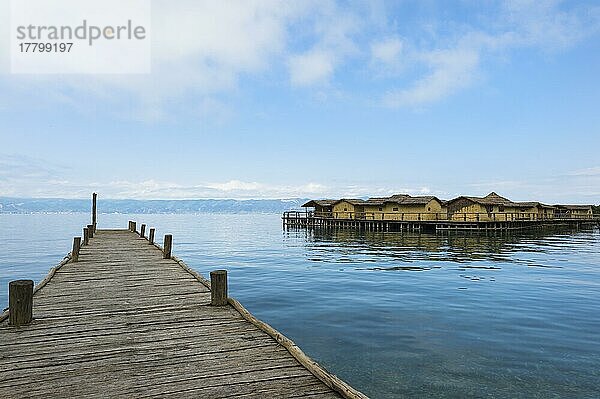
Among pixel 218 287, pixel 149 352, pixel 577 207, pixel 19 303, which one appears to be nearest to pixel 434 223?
pixel 577 207

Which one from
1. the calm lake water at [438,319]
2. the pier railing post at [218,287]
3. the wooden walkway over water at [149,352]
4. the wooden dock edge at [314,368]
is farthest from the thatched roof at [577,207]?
the wooden dock edge at [314,368]

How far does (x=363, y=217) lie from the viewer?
67438 millimetres

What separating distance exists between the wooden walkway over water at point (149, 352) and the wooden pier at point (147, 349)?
0.05 feet

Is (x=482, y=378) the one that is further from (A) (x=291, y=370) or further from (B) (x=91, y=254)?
(B) (x=91, y=254)

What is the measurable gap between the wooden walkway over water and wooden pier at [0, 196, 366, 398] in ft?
0.05

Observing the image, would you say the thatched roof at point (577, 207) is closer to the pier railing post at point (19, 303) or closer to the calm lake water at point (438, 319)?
the calm lake water at point (438, 319)

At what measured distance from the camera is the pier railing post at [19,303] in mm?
7681

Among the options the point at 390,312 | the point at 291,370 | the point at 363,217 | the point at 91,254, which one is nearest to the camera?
the point at 291,370

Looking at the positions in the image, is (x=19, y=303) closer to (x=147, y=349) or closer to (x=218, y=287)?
(x=147, y=349)

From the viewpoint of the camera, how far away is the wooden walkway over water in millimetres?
5094

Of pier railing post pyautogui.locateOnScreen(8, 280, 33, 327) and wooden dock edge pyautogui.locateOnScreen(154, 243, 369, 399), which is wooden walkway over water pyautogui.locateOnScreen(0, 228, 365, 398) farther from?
pier railing post pyautogui.locateOnScreen(8, 280, 33, 327)

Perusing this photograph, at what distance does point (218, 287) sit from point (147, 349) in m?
2.87

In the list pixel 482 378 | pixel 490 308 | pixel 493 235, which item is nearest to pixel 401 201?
pixel 493 235

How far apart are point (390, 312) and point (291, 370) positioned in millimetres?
9984
